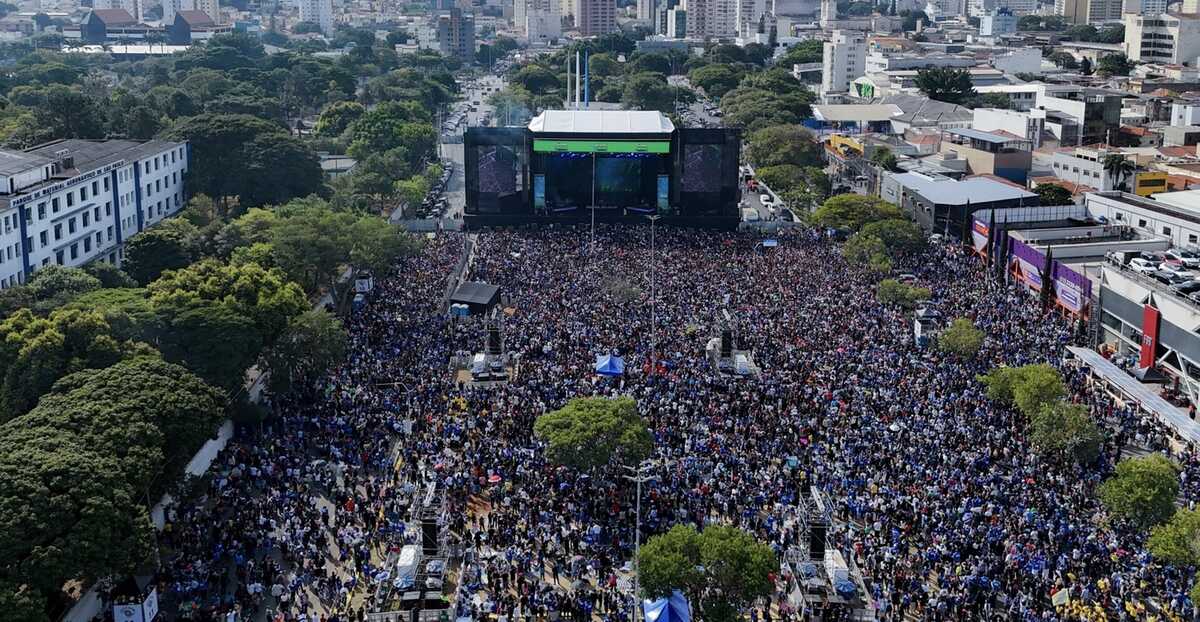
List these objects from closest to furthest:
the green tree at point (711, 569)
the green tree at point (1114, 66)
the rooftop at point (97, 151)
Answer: the green tree at point (711, 569), the rooftop at point (97, 151), the green tree at point (1114, 66)

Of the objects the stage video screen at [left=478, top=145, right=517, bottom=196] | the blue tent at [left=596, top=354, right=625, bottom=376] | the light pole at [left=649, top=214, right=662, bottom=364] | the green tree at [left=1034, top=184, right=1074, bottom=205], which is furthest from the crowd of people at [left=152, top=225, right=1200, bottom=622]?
the stage video screen at [left=478, top=145, right=517, bottom=196]

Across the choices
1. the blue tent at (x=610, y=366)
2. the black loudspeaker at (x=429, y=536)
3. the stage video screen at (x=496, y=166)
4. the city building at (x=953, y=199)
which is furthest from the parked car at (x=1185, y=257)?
the stage video screen at (x=496, y=166)

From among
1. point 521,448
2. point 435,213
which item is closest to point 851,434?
point 521,448

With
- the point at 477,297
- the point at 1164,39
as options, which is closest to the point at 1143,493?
the point at 477,297

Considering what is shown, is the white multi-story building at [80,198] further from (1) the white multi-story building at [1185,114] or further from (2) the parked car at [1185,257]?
(1) the white multi-story building at [1185,114]

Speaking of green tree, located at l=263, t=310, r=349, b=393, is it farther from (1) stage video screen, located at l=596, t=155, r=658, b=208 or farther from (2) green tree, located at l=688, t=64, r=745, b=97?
(2) green tree, located at l=688, t=64, r=745, b=97

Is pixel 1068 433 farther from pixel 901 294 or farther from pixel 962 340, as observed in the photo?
pixel 901 294
